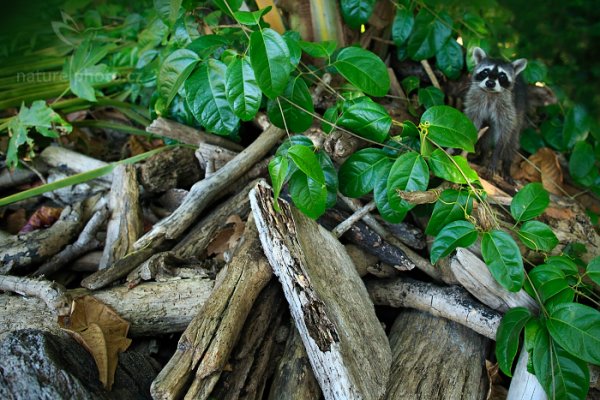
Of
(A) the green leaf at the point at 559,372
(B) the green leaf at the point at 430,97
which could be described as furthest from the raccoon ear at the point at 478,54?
(A) the green leaf at the point at 559,372

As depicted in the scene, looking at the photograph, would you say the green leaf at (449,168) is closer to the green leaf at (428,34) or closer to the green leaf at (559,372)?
the green leaf at (559,372)

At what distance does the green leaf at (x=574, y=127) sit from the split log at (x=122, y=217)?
242 centimetres

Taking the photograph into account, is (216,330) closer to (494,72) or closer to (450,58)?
(450,58)

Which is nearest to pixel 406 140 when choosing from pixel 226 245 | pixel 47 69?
pixel 226 245

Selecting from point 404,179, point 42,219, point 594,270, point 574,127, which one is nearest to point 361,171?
point 404,179

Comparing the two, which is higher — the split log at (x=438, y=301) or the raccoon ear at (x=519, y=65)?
the raccoon ear at (x=519, y=65)

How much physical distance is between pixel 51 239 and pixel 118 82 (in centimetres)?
125

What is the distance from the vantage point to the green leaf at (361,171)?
2.31m

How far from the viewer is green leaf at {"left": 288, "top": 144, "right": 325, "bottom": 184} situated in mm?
2004

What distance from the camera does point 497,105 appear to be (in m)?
3.36

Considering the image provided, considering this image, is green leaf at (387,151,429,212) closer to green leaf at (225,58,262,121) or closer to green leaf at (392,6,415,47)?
green leaf at (225,58,262,121)

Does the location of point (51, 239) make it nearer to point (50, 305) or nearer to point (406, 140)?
point (50, 305)

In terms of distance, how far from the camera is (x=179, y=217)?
2.64 meters

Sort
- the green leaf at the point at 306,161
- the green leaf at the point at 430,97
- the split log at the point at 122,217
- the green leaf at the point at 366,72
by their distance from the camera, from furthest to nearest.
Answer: the green leaf at the point at 430,97, the split log at the point at 122,217, the green leaf at the point at 366,72, the green leaf at the point at 306,161
